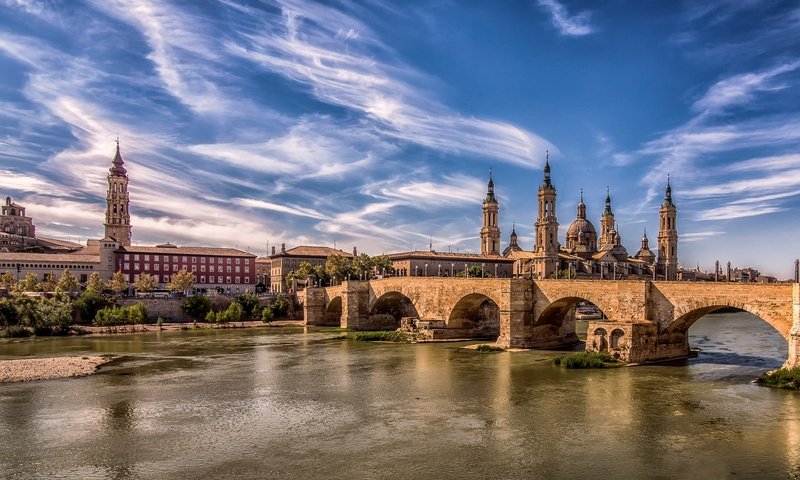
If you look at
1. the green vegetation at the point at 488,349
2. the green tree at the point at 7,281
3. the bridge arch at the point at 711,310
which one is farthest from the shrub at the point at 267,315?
the bridge arch at the point at 711,310

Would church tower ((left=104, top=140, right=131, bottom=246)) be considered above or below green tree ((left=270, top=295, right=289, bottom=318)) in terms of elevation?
above

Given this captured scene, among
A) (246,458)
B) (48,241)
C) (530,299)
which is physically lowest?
(246,458)

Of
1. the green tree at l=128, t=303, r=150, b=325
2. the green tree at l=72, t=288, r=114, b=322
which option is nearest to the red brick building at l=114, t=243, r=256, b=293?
the green tree at l=72, t=288, r=114, b=322

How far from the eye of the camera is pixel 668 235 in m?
113

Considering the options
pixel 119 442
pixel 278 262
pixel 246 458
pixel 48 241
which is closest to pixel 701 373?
pixel 246 458

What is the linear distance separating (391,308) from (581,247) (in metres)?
65.9

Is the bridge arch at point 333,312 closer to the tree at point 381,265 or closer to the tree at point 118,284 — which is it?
the tree at point 381,265

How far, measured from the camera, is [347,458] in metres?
20.3

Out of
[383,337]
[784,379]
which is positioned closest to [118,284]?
[383,337]

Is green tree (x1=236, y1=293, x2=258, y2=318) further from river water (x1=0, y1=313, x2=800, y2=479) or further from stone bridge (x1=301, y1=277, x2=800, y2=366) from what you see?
river water (x1=0, y1=313, x2=800, y2=479)

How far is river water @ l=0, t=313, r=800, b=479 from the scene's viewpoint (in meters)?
19.5

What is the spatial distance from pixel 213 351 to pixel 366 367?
15.1 meters

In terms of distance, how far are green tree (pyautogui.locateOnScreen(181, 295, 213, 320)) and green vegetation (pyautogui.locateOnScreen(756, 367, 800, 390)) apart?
60076mm

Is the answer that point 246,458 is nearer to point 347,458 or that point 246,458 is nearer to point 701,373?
point 347,458
